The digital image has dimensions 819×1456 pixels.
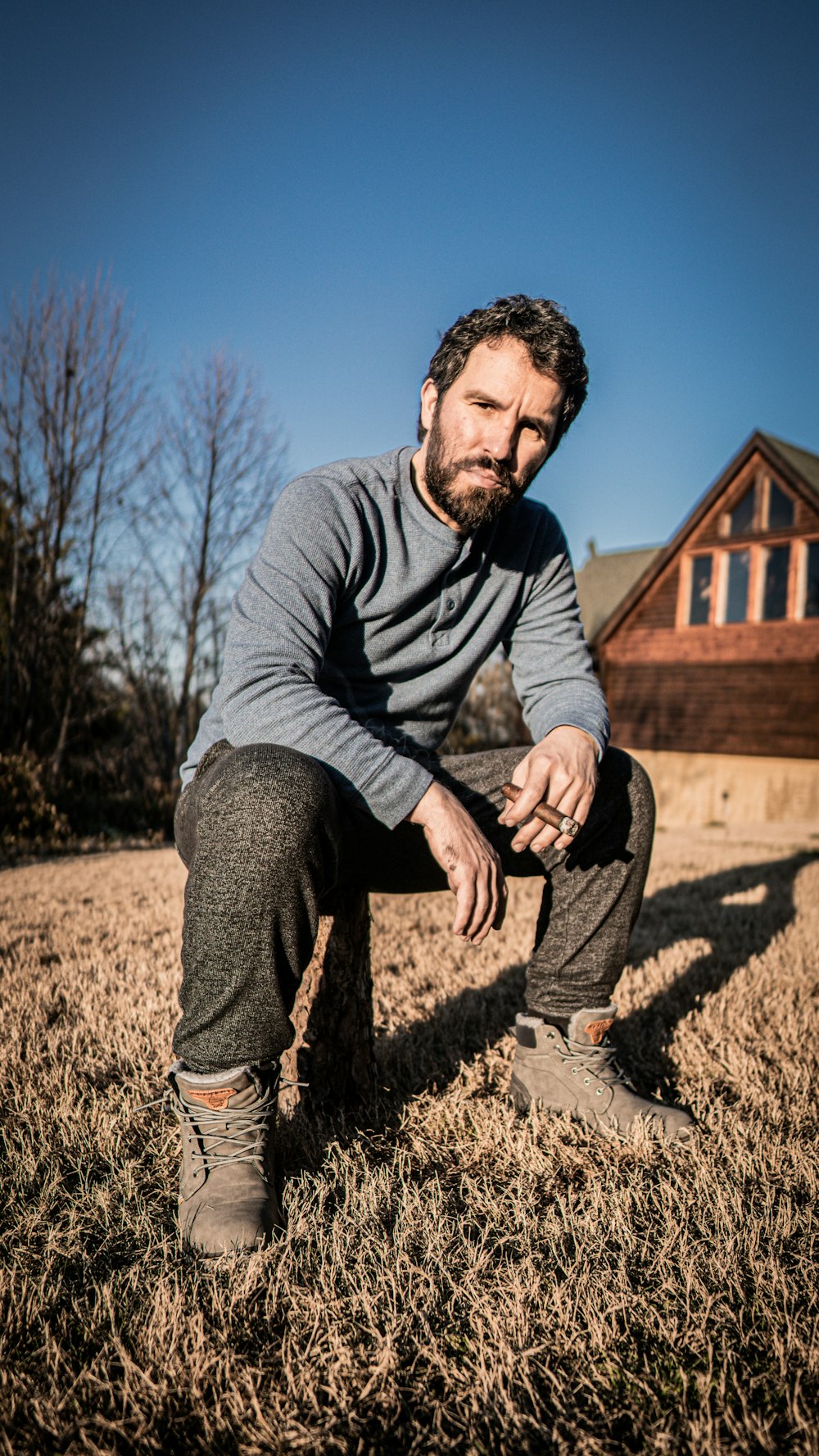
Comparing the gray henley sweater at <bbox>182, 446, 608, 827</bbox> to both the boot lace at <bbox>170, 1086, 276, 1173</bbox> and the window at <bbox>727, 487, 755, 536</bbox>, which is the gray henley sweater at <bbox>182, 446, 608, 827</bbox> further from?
the window at <bbox>727, 487, 755, 536</bbox>

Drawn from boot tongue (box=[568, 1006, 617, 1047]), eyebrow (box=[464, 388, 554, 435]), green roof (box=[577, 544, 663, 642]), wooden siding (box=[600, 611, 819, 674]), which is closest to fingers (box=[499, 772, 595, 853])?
boot tongue (box=[568, 1006, 617, 1047])

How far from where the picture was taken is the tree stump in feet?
6.30

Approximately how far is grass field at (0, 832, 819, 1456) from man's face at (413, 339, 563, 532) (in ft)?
4.75

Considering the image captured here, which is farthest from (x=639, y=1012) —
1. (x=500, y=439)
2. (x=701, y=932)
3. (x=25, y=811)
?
(x=25, y=811)

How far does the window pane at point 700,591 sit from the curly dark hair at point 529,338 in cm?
1671

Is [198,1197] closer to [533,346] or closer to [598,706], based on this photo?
[598,706]

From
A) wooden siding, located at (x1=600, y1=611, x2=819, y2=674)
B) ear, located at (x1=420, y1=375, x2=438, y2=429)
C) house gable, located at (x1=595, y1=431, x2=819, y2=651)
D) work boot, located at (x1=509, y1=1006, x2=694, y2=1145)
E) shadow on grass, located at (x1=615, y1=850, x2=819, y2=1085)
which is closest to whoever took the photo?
work boot, located at (x1=509, y1=1006, x2=694, y2=1145)

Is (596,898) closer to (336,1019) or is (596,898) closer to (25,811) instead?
(336,1019)

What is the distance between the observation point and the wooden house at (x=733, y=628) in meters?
16.2

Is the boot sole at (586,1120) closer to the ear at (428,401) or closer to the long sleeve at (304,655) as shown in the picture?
the long sleeve at (304,655)

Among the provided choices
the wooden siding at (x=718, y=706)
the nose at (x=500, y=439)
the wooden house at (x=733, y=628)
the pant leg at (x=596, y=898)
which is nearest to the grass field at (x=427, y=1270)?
the pant leg at (x=596, y=898)

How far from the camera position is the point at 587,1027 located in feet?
6.63

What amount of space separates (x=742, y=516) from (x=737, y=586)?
137 cm

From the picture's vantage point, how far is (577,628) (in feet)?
8.13
